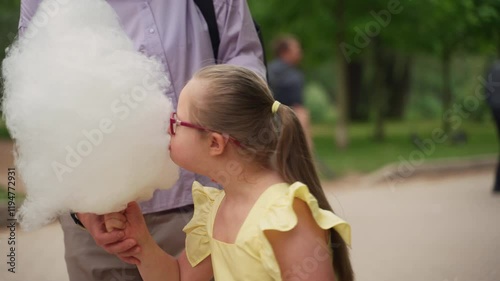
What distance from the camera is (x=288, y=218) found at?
198 cm

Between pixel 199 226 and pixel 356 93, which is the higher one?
pixel 199 226

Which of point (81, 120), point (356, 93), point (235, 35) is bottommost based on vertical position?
point (356, 93)

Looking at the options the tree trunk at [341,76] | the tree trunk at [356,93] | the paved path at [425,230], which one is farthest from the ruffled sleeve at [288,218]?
the tree trunk at [356,93]

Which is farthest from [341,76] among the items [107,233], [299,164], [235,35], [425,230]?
[107,233]

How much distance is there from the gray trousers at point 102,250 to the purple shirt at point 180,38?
51 mm

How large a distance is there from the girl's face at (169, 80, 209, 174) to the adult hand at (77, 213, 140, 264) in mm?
249

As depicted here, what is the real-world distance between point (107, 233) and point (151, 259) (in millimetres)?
193

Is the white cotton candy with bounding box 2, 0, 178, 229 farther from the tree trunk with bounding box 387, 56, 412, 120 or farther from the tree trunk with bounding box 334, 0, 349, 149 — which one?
the tree trunk with bounding box 387, 56, 412, 120

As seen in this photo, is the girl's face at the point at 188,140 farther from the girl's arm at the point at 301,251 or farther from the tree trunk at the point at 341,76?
the tree trunk at the point at 341,76

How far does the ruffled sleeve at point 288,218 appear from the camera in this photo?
1968mm

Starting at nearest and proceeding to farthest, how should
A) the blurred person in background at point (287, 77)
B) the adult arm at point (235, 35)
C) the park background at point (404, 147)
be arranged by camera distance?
the adult arm at point (235, 35), the park background at point (404, 147), the blurred person in background at point (287, 77)

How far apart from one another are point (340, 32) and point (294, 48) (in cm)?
466

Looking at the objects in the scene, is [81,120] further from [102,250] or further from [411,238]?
[411,238]

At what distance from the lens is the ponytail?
212 centimetres
